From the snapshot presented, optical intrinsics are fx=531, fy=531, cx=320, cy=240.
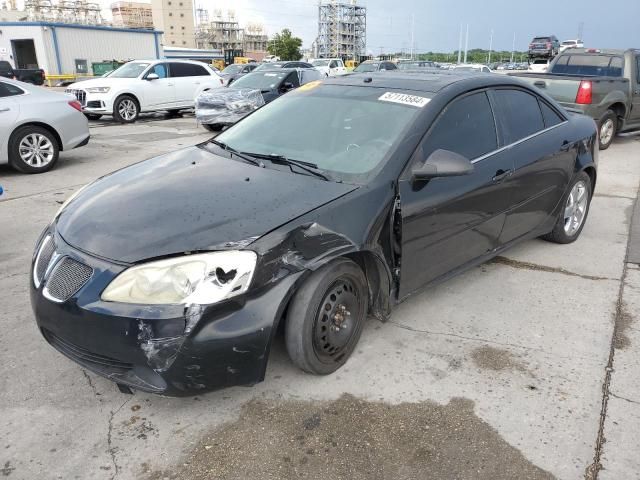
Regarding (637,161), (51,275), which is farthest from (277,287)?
(637,161)

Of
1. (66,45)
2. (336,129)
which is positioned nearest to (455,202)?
(336,129)

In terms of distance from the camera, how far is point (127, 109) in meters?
14.3

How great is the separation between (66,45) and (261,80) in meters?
34.3

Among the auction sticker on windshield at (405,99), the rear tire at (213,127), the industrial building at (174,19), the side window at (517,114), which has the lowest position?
the rear tire at (213,127)

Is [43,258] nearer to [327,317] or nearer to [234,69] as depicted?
[327,317]

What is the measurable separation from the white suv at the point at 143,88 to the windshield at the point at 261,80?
2.78m

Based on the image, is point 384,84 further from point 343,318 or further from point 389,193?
point 343,318

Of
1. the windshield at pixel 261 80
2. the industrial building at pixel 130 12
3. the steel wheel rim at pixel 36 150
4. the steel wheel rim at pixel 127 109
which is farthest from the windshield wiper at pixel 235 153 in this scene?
the industrial building at pixel 130 12

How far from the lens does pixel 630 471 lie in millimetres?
2316

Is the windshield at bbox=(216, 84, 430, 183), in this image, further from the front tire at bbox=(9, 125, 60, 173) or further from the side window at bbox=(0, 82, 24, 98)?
the side window at bbox=(0, 82, 24, 98)

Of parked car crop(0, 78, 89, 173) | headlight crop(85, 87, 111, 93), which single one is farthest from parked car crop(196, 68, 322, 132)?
parked car crop(0, 78, 89, 173)

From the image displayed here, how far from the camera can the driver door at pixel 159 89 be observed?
1463cm

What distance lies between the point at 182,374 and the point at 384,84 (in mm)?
2380

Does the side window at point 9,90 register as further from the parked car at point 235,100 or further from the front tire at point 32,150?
the parked car at point 235,100
